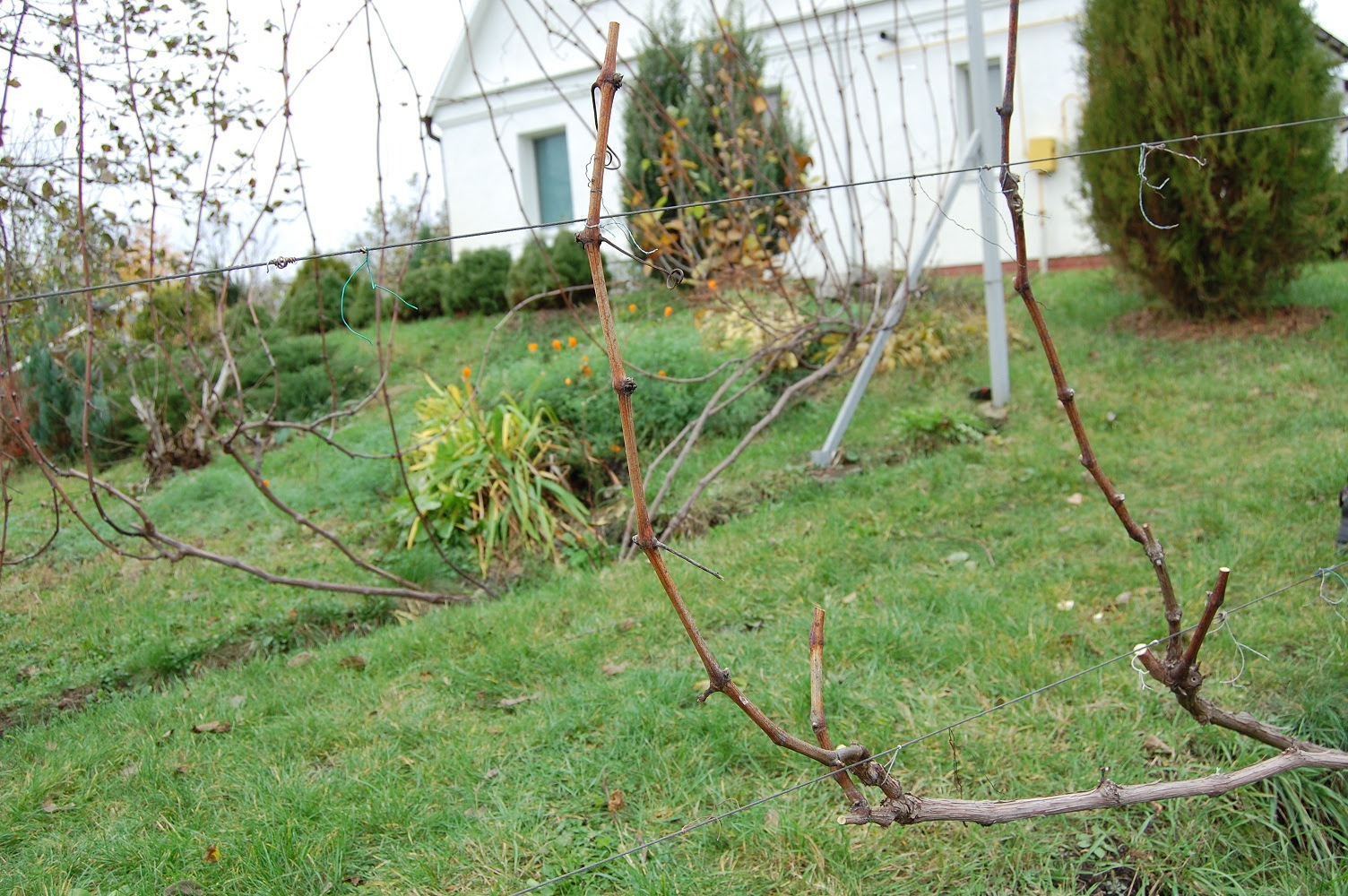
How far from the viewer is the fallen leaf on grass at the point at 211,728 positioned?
314 centimetres

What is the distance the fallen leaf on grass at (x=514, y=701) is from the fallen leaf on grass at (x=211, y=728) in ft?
2.79

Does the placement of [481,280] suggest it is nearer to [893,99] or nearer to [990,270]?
[893,99]

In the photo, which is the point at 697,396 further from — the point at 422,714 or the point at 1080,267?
the point at 1080,267

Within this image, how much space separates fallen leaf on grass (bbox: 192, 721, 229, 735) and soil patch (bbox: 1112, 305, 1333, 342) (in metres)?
6.19

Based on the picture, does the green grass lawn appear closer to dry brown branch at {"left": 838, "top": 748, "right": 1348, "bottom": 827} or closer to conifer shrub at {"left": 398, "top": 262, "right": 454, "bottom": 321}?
dry brown branch at {"left": 838, "top": 748, "right": 1348, "bottom": 827}

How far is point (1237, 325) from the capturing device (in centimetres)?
677

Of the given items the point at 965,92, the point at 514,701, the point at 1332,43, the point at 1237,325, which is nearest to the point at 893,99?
the point at 965,92

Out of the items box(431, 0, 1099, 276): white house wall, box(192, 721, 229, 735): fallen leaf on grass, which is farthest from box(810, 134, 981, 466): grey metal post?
box(192, 721, 229, 735): fallen leaf on grass

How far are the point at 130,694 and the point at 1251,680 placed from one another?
3681 mm

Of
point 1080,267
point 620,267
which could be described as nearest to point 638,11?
point 620,267

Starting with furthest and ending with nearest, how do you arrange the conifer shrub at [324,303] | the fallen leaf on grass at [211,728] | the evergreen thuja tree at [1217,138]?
the conifer shrub at [324,303] → the evergreen thuja tree at [1217,138] → the fallen leaf on grass at [211,728]

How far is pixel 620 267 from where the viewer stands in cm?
1195

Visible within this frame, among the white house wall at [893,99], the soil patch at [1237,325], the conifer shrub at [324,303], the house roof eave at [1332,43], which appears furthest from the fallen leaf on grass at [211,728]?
the conifer shrub at [324,303]

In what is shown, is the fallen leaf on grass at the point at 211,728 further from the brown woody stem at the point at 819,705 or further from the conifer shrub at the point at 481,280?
the conifer shrub at the point at 481,280
